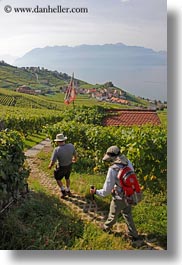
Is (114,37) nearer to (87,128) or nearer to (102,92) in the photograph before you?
(102,92)

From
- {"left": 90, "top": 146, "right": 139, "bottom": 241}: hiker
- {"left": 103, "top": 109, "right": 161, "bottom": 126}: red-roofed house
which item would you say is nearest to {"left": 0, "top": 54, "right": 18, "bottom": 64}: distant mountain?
{"left": 90, "top": 146, "right": 139, "bottom": 241}: hiker

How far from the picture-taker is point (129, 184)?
3873 mm

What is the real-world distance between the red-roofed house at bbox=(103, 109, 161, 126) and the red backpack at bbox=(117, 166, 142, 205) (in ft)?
3.19

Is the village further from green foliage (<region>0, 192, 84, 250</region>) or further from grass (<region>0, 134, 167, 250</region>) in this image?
green foliage (<region>0, 192, 84, 250</region>)

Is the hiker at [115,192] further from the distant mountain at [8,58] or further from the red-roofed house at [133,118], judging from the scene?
the distant mountain at [8,58]

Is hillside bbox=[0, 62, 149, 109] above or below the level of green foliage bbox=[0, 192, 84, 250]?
above

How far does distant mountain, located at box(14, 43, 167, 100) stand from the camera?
13.9ft

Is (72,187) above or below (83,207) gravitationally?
above

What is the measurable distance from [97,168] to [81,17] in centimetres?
235

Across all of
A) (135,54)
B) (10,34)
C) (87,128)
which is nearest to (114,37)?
(135,54)

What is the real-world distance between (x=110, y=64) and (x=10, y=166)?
5.37 feet

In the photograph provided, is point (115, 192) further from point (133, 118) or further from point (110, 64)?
point (133, 118)

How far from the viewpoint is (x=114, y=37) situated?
4.23 meters

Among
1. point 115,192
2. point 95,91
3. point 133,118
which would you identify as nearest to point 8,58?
point 95,91
